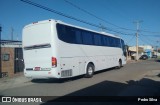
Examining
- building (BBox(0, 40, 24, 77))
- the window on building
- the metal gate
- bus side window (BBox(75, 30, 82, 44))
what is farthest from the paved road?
the metal gate

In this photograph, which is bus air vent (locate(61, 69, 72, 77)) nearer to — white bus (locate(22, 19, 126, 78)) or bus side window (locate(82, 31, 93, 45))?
white bus (locate(22, 19, 126, 78))

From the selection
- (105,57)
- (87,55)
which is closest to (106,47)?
(105,57)

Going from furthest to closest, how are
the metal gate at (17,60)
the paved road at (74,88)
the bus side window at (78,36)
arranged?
the metal gate at (17,60), the bus side window at (78,36), the paved road at (74,88)

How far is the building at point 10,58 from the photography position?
2668cm

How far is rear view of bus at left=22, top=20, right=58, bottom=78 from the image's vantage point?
1216cm

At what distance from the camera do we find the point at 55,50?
12.1 m

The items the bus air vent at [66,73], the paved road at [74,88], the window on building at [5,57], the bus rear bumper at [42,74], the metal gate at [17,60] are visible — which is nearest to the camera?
the paved road at [74,88]

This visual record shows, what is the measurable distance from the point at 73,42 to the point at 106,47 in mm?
6426

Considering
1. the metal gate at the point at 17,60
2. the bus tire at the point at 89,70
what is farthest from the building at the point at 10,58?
the bus tire at the point at 89,70

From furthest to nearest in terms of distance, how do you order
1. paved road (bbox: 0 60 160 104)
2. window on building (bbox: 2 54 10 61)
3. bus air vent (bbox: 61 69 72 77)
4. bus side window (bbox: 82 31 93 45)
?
window on building (bbox: 2 54 10 61) < bus side window (bbox: 82 31 93 45) < bus air vent (bbox: 61 69 72 77) < paved road (bbox: 0 60 160 104)

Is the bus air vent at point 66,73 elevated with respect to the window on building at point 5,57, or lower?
lower

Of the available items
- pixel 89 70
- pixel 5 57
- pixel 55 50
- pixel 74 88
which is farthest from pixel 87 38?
pixel 5 57

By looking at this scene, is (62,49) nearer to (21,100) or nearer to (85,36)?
(85,36)

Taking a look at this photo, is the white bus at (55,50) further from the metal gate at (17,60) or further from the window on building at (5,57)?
the window on building at (5,57)
